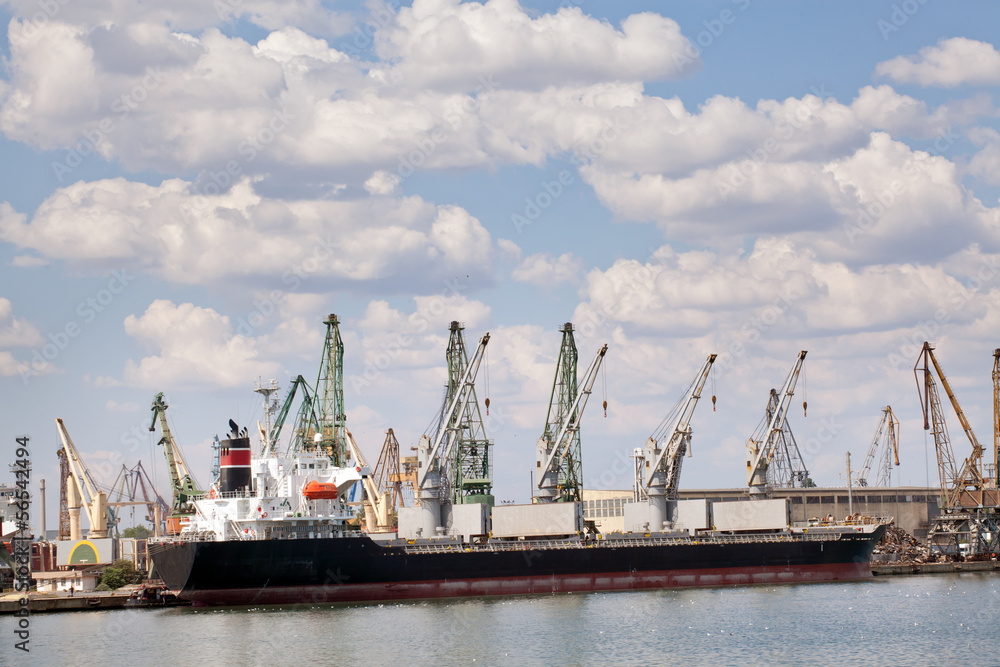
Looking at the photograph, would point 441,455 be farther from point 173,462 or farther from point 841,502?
point 841,502

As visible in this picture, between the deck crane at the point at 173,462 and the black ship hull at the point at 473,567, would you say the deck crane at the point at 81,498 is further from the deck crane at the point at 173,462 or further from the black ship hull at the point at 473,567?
the black ship hull at the point at 473,567

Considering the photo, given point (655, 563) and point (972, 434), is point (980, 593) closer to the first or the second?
point (655, 563)

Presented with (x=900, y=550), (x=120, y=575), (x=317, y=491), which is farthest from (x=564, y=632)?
(x=900, y=550)

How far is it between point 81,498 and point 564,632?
224 feet

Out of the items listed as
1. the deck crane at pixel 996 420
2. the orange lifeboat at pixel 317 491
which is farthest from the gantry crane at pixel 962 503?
the orange lifeboat at pixel 317 491

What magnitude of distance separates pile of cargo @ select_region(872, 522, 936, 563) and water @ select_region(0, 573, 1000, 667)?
29456mm

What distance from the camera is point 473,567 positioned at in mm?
66125

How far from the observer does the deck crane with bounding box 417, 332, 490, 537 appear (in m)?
75.9

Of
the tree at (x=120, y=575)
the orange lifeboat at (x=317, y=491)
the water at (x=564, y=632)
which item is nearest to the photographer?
the water at (x=564, y=632)

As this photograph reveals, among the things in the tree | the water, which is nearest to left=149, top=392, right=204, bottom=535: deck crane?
the tree

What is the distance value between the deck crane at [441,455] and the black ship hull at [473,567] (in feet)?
27.3

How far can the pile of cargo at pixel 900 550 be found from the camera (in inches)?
3760

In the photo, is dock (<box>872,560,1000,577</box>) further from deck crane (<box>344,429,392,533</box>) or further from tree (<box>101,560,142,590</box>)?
tree (<box>101,560,142,590</box>)

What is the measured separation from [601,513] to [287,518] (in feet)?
191
